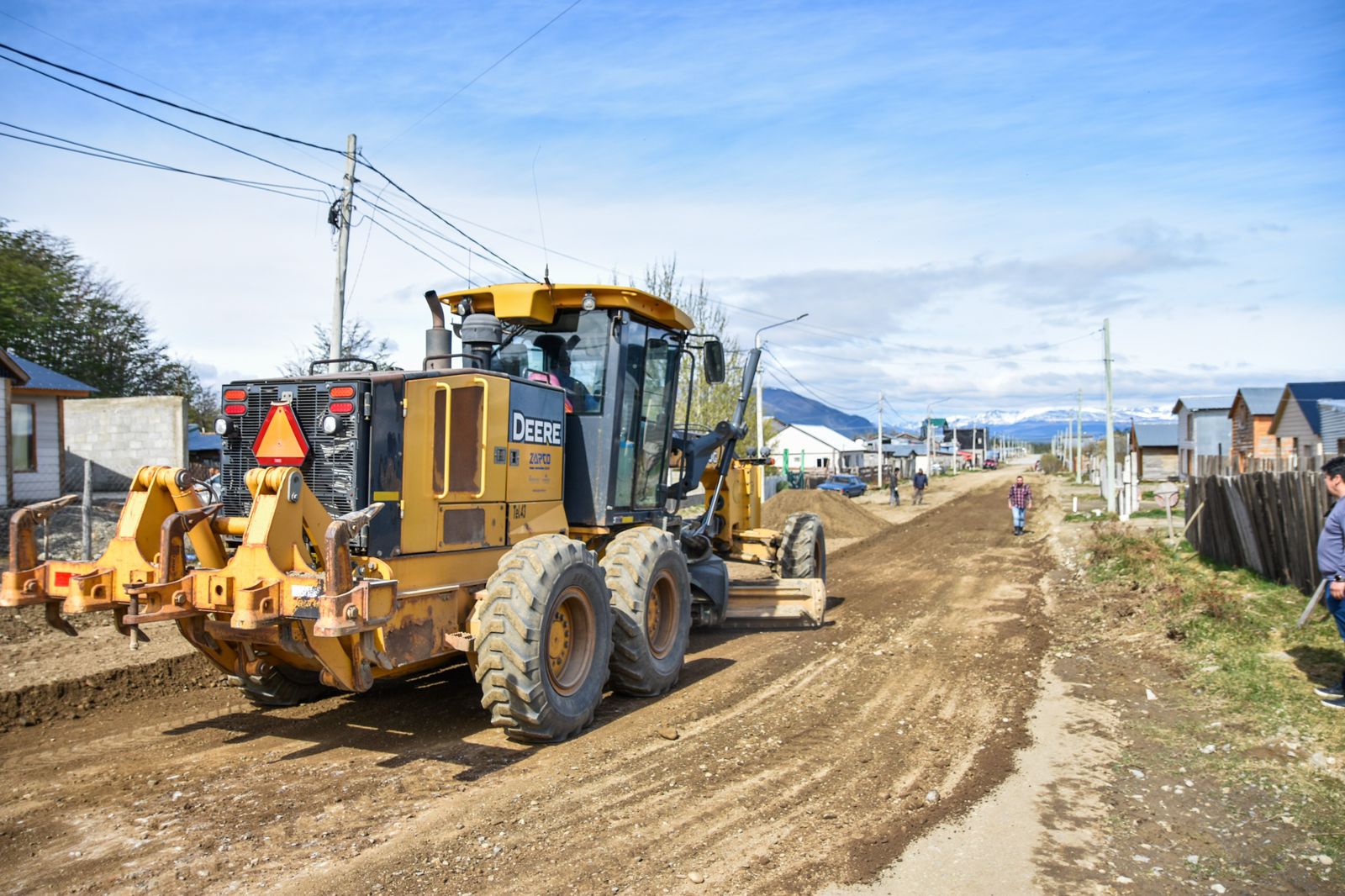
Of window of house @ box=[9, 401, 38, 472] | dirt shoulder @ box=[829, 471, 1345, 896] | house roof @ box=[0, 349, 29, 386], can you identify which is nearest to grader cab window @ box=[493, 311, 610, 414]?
dirt shoulder @ box=[829, 471, 1345, 896]

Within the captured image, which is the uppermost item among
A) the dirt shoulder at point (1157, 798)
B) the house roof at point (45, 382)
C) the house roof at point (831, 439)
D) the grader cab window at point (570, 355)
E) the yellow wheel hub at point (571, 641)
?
the house roof at point (831, 439)

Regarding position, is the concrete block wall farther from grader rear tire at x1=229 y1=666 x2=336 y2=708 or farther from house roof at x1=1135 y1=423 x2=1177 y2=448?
house roof at x1=1135 y1=423 x2=1177 y2=448

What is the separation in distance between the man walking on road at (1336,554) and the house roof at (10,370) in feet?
65.2

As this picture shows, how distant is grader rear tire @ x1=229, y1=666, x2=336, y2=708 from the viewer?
684 centimetres

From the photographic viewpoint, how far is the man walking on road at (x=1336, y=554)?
21.5 ft

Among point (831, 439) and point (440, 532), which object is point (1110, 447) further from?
point (831, 439)

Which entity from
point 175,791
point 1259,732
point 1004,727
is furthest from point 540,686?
point 1259,732

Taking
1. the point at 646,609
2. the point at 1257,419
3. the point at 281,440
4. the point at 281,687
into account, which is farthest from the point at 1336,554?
the point at 1257,419

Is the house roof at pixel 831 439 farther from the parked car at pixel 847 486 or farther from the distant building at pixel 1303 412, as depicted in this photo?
the distant building at pixel 1303 412

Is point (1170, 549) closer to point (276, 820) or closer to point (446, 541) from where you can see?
point (446, 541)

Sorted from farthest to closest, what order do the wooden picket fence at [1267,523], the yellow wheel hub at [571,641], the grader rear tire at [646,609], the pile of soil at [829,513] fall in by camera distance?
the pile of soil at [829,513]
the wooden picket fence at [1267,523]
the grader rear tire at [646,609]
the yellow wheel hub at [571,641]

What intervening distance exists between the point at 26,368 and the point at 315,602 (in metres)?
19.7

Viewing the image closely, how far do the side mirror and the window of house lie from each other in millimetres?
16725

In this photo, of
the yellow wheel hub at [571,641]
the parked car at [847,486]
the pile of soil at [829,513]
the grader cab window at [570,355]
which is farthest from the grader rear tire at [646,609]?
the parked car at [847,486]
